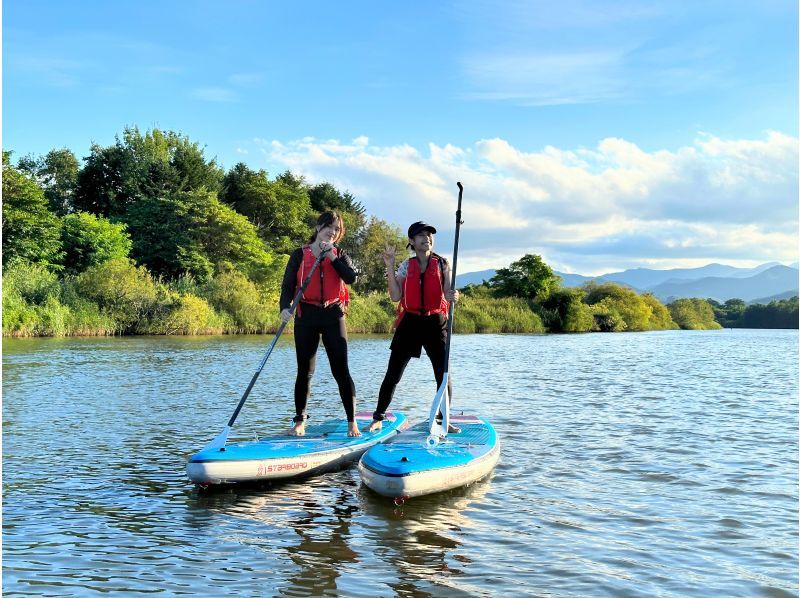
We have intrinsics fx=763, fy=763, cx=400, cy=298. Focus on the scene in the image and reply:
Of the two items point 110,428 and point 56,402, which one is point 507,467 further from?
point 56,402

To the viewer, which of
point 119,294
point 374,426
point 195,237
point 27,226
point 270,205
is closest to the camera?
point 374,426

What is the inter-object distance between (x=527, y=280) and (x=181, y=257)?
22.1m

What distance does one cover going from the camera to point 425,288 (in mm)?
6871

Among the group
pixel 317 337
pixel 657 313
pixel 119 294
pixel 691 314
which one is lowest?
pixel 317 337

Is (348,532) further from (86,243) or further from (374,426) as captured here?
(86,243)

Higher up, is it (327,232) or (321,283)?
(327,232)

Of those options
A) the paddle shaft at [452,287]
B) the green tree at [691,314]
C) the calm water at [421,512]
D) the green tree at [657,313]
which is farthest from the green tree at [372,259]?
the paddle shaft at [452,287]

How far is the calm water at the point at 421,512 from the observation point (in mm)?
4250

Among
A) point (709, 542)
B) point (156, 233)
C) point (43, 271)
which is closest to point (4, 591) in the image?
point (709, 542)

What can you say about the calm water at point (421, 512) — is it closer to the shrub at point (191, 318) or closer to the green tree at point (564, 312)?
the shrub at point (191, 318)

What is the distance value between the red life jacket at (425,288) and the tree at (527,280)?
4275cm

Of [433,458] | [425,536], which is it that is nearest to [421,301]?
[433,458]

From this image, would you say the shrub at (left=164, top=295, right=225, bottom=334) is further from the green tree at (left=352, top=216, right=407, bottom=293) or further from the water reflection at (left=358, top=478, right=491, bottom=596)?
the water reflection at (left=358, top=478, right=491, bottom=596)

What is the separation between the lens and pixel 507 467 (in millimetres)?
7133
